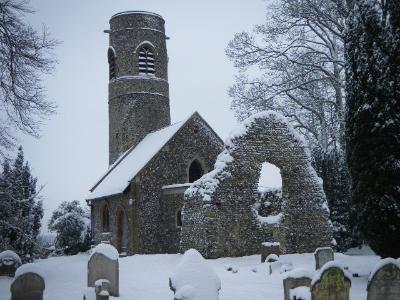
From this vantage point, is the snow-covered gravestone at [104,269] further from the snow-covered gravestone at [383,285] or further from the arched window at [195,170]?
the arched window at [195,170]

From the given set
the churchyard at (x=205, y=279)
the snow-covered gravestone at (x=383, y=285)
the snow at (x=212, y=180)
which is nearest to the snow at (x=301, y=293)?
the churchyard at (x=205, y=279)

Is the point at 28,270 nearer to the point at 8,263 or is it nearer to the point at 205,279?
the point at 205,279

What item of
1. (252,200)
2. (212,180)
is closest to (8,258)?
(212,180)

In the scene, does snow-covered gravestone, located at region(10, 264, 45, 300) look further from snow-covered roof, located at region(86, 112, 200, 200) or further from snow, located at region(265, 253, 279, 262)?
snow-covered roof, located at region(86, 112, 200, 200)

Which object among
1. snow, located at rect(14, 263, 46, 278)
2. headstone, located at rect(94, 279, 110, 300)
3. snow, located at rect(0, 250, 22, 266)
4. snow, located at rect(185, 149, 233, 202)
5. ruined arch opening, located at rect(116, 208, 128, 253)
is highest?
snow, located at rect(185, 149, 233, 202)

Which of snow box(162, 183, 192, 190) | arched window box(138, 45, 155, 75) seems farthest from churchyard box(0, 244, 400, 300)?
arched window box(138, 45, 155, 75)

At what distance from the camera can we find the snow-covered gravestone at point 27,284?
907 centimetres

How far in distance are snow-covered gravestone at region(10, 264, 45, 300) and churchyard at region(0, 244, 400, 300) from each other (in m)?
0.01

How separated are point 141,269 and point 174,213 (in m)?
7.91

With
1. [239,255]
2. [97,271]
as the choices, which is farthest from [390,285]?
[239,255]

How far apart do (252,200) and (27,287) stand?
11.4 m

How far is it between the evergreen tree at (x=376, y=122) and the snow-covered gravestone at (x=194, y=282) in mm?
5088

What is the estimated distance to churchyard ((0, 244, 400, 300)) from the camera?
27.4 feet

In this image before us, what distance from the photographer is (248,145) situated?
1952 centimetres
